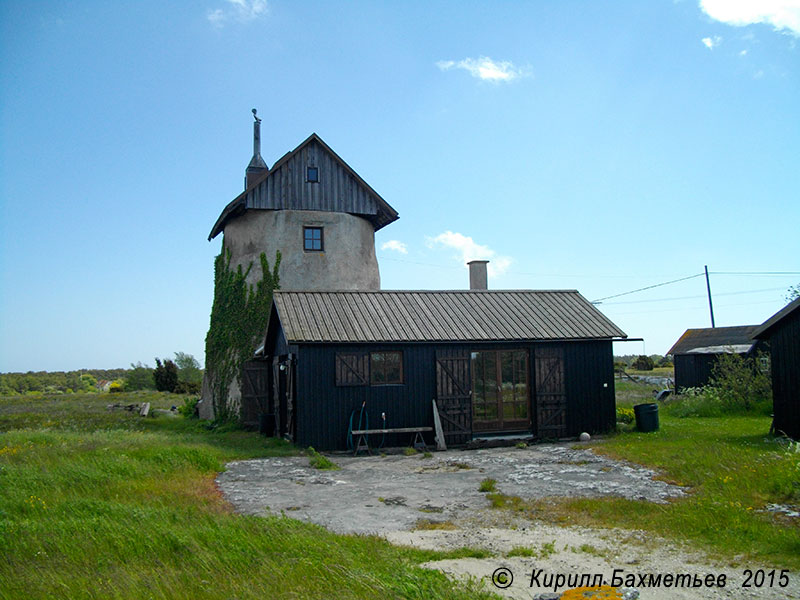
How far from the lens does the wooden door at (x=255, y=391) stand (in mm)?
23375

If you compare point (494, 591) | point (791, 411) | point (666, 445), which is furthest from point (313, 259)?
point (494, 591)

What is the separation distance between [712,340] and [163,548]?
38.3 metres

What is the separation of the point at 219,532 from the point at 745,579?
556 cm

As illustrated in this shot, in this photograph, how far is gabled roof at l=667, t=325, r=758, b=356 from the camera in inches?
1451

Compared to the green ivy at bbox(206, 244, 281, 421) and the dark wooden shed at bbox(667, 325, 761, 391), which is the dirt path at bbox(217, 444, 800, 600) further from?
the dark wooden shed at bbox(667, 325, 761, 391)

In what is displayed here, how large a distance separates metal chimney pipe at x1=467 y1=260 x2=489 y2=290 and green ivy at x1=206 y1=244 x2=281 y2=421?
7455mm

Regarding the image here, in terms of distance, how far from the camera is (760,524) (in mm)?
8312

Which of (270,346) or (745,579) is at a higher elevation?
(270,346)

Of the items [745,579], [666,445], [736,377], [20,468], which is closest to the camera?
[745,579]

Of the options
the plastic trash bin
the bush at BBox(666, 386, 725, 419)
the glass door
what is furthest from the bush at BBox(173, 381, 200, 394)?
the plastic trash bin

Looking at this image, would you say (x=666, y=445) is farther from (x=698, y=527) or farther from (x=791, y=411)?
(x=698, y=527)

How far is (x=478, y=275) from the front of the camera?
961 inches

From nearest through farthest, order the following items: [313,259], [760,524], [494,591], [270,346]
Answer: [494,591]
[760,524]
[270,346]
[313,259]

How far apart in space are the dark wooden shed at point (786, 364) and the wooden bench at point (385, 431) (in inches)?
344
